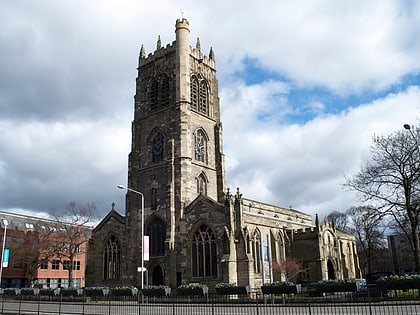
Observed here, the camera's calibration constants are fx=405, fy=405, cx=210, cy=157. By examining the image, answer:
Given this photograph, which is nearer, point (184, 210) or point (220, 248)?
point (220, 248)

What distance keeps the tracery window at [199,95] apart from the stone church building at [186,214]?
0.13 meters

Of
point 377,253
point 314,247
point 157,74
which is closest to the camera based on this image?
point 314,247

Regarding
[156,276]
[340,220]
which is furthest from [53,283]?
[340,220]

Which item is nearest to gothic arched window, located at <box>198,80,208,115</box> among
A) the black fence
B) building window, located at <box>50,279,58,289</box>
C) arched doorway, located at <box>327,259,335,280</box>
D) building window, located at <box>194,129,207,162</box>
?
building window, located at <box>194,129,207,162</box>

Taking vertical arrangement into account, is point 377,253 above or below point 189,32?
below

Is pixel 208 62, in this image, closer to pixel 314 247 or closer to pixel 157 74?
pixel 157 74

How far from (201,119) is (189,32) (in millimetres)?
10428

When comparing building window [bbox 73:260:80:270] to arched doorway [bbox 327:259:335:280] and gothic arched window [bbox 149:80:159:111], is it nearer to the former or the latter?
gothic arched window [bbox 149:80:159:111]

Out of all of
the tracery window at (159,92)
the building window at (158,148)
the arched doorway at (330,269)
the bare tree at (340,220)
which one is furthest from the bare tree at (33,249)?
the bare tree at (340,220)

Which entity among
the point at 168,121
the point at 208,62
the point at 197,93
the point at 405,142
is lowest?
the point at 405,142

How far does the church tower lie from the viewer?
40531mm

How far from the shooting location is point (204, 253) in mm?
A: 37344

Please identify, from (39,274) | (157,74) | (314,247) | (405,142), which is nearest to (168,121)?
(157,74)

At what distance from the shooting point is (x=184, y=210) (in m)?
39.9
